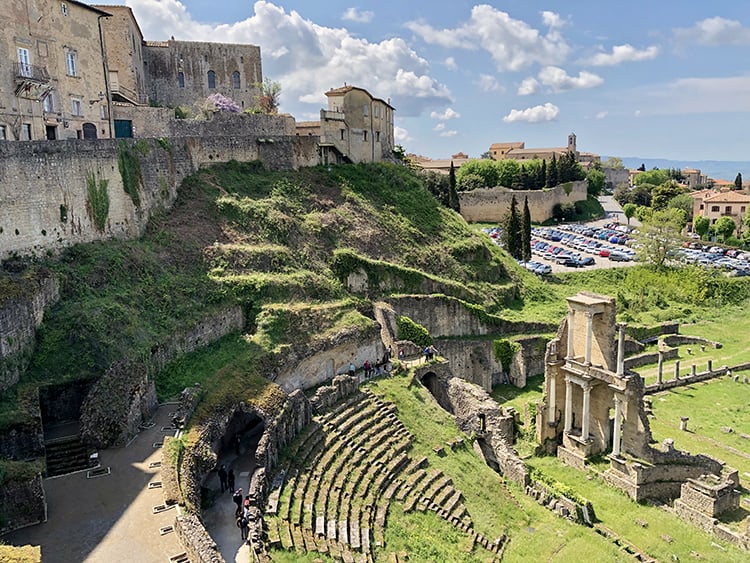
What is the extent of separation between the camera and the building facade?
47.5 metres

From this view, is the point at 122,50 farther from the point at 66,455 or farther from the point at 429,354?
the point at 66,455

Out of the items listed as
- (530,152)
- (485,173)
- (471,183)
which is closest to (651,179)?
(530,152)

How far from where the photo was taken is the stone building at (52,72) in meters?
30.2

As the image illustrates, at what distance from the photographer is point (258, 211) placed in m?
35.9

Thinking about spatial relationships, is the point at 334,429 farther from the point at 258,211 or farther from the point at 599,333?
the point at 258,211

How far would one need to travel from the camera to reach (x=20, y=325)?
20.8m

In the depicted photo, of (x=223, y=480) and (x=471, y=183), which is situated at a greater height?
(x=471, y=183)

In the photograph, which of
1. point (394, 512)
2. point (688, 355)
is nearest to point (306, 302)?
point (394, 512)

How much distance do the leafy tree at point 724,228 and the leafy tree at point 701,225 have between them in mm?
2067

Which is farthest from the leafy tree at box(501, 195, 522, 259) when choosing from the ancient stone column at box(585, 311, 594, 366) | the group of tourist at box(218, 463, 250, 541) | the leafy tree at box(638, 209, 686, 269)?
the group of tourist at box(218, 463, 250, 541)

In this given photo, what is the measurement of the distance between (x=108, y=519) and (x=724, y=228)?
79.0m

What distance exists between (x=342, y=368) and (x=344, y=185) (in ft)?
60.2

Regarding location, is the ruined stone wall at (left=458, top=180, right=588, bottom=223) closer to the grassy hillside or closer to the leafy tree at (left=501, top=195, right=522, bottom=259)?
the leafy tree at (left=501, top=195, right=522, bottom=259)

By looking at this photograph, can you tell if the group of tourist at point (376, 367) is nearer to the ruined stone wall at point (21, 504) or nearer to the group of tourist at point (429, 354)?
the group of tourist at point (429, 354)
